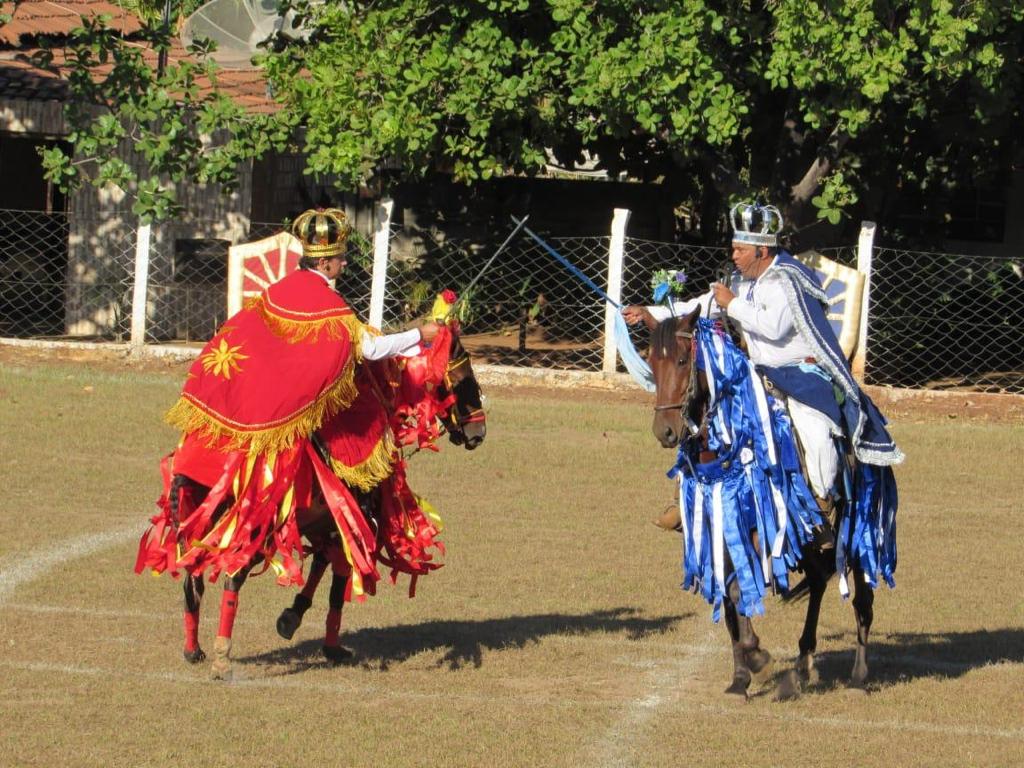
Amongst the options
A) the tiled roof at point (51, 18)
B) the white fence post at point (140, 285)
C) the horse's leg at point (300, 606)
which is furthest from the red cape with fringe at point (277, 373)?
the tiled roof at point (51, 18)

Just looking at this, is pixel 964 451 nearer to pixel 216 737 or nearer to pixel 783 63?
pixel 783 63

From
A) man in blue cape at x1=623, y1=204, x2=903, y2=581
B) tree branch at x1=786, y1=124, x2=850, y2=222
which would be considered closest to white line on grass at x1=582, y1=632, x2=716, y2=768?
man in blue cape at x1=623, y1=204, x2=903, y2=581

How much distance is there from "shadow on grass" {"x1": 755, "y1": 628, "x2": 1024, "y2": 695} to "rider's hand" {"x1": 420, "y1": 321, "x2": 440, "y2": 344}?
86.4 inches

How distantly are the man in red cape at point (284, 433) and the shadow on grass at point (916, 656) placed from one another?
211 centimetres

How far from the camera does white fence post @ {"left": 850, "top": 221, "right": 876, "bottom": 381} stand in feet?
57.2

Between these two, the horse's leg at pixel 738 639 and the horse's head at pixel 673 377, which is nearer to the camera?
the horse's head at pixel 673 377

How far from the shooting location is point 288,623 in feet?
26.0

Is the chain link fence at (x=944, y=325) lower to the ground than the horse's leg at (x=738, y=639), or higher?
higher

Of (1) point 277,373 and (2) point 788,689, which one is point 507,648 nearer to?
(2) point 788,689

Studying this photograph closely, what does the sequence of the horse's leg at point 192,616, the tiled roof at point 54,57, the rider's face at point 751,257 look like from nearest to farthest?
the rider's face at point 751,257 < the horse's leg at point 192,616 < the tiled roof at point 54,57

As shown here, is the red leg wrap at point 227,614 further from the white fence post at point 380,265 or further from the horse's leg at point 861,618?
the white fence post at point 380,265

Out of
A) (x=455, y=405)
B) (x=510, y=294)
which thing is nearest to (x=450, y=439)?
(x=455, y=405)

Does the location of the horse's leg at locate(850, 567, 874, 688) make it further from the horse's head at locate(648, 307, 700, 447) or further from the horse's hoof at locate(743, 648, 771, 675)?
the horse's head at locate(648, 307, 700, 447)

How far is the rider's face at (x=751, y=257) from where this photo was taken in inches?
304
